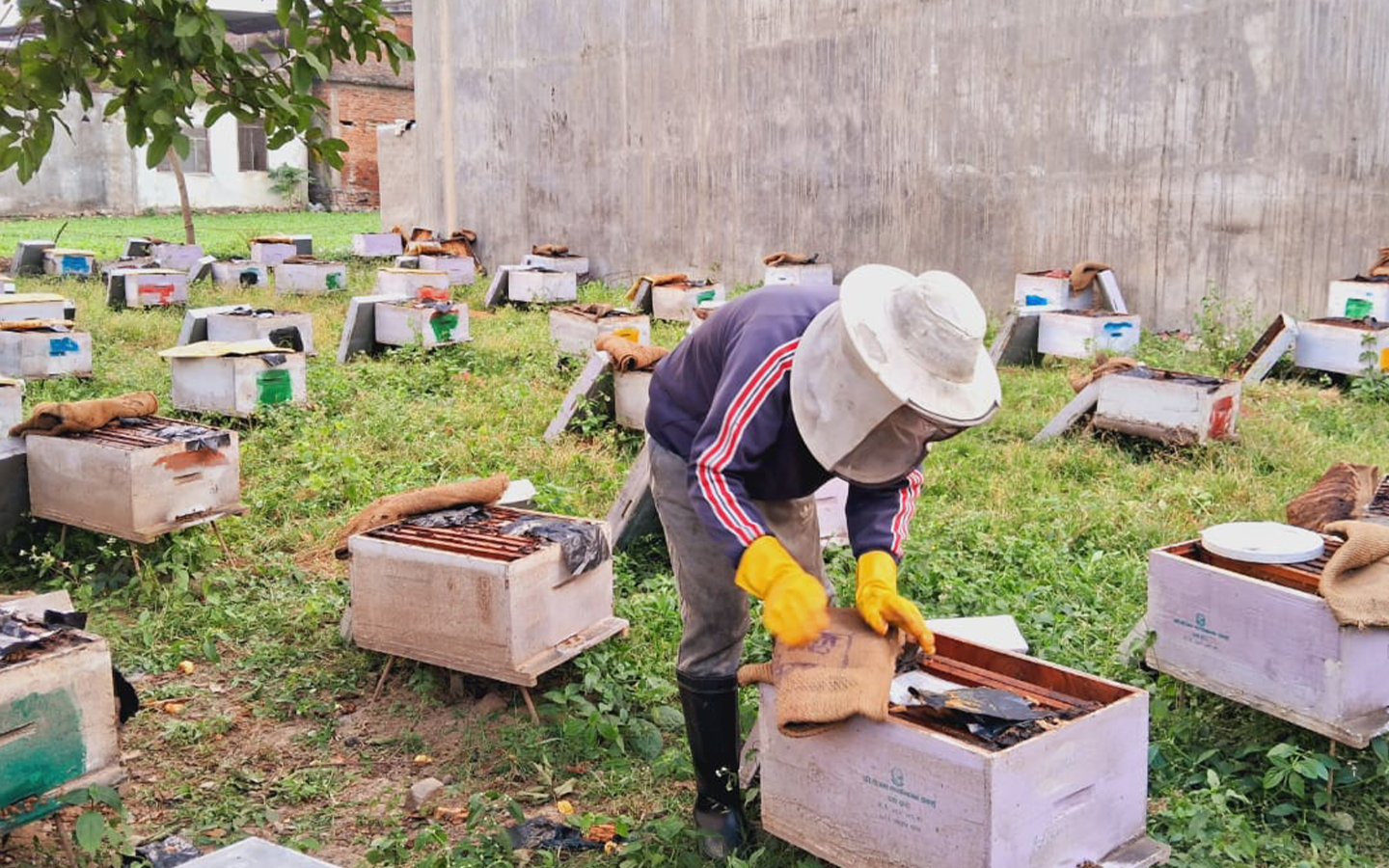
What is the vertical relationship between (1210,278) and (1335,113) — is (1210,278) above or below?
below

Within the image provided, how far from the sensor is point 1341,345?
10.1 m

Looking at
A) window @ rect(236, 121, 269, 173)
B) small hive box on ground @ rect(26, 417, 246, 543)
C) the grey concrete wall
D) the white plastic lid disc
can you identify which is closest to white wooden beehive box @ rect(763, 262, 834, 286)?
the grey concrete wall

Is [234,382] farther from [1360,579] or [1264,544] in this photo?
[1360,579]

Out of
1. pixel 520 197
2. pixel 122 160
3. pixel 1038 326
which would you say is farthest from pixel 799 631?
pixel 122 160

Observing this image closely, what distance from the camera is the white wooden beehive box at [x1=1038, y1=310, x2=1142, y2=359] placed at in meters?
11.0

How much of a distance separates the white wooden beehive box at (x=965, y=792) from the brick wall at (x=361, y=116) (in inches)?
1393

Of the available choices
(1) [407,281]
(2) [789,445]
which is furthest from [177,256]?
(2) [789,445]

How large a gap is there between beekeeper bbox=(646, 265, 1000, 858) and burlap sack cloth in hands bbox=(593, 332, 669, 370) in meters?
4.40

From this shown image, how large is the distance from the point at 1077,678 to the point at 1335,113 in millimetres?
9358

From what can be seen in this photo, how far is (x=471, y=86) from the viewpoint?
20.6 m

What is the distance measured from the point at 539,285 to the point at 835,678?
42.0 feet

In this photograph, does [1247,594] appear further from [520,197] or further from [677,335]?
[520,197]

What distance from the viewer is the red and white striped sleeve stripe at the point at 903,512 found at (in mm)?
3691

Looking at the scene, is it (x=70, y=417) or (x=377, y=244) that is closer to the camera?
(x=70, y=417)
